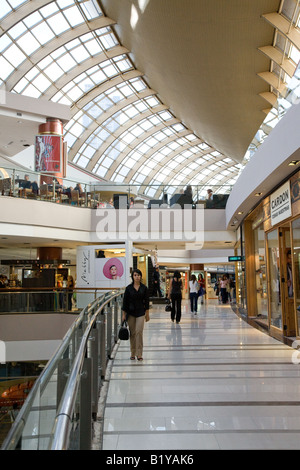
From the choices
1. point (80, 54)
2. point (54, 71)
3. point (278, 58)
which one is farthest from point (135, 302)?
point (80, 54)

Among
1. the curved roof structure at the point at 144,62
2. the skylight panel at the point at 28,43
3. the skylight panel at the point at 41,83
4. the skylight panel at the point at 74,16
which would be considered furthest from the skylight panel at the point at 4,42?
the skylight panel at the point at 41,83

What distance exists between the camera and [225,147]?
3922 centimetres

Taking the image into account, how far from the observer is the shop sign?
929 centimetres

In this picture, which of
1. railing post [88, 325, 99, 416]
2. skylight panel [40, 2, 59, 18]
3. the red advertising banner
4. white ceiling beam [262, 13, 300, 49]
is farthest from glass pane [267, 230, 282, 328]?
skylight panel [40, 2, 59, 18]

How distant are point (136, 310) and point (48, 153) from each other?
15.1m

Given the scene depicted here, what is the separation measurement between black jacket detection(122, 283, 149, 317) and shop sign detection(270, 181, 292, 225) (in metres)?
3.51

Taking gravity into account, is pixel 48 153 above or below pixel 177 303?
above

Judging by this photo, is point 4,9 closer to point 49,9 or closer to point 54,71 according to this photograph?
point 49,9

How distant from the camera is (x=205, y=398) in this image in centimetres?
516

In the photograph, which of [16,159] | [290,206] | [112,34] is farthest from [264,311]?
[112,34]

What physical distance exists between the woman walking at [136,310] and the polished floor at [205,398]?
34cm

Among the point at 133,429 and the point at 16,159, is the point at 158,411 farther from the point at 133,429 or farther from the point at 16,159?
the point at 16,159
